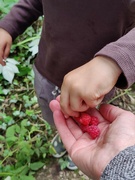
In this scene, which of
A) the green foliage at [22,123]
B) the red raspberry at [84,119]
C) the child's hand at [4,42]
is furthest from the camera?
the green foliage at [22,123]

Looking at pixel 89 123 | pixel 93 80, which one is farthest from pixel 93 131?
pixel 93 80

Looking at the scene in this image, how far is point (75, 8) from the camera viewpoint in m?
1.02

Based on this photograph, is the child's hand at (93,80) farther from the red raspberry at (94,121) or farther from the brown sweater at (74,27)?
the red raspberry at (94,121)

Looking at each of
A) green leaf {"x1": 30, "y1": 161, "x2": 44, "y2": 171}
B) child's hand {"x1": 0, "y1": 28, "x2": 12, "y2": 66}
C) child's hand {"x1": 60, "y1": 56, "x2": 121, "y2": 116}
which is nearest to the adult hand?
child's hand {"x1": 60, "y1": 56, "x2": 121, "y2": 116}

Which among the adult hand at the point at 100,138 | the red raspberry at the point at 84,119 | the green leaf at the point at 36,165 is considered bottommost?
Answer: the green leaf at the point at 36,165

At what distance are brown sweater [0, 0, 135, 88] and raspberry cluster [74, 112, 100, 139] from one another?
0.17 meters

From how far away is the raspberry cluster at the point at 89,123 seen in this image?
94cm

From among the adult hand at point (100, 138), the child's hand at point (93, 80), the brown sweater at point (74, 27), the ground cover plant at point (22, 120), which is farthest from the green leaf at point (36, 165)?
the child's hand at point (93, 80)

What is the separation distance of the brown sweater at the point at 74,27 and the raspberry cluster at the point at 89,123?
0.55 ft

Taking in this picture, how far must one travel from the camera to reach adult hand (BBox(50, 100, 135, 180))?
852mm

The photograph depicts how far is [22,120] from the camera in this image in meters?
1.75

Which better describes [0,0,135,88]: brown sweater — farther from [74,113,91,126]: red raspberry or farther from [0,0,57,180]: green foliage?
[0,0,57,180]: green foliage

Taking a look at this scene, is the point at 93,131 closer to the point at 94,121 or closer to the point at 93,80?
the point at 94,121

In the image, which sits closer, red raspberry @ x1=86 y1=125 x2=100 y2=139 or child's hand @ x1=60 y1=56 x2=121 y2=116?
child's hand @ x1=60 y1=56 x2=121 y2=116
